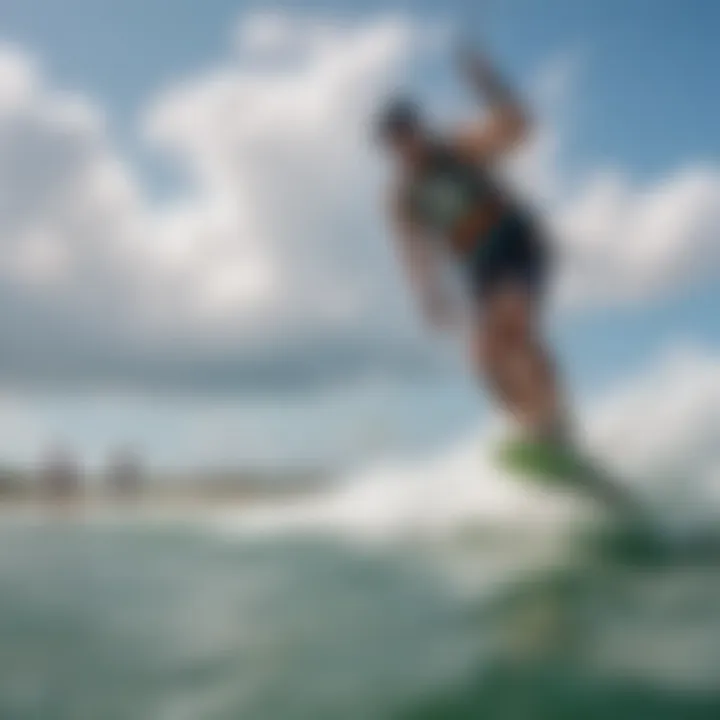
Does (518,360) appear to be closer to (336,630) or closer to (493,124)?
(493,124)

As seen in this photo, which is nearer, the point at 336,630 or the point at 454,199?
the point at 336,630

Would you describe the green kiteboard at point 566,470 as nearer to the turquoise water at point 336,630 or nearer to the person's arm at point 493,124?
the turquoise water at point 336,630

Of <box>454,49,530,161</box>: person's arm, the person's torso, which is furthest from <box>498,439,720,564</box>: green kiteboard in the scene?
<box>454,49,530,161</box>: person's arm

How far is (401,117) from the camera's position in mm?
2219

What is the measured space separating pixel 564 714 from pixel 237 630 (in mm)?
549

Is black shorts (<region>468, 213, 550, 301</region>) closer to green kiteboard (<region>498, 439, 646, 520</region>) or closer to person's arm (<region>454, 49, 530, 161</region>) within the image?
person's arm (<region>454, 49, 530, 161</region>)

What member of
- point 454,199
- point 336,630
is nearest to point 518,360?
point 454,199

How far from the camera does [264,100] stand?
7.52 ft

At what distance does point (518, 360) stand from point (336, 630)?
54 centimetres

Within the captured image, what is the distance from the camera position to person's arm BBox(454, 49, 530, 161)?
2.21 meters

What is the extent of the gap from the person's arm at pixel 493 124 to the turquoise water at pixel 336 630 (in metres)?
0.67

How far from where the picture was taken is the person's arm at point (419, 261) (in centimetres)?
222

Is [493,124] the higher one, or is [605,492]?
[493,124]

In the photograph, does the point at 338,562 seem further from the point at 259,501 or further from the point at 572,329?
the point at 572,329
